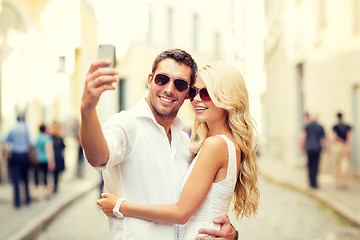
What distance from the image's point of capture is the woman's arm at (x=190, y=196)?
7.67 feet

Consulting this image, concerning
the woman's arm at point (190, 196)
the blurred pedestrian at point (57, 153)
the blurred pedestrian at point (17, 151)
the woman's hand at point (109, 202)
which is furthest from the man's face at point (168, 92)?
the blurred pedestrian at point (57, 153)

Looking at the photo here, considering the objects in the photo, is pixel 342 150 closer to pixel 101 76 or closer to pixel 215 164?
pixel 215 164

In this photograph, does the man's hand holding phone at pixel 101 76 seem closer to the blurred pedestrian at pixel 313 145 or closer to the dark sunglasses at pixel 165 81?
the dark sunglasses at pixel 165 81

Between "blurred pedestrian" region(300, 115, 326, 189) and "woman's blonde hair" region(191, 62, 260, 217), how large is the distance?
8.57 m

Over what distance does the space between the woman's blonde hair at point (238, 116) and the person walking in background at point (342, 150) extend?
8543 millimetres

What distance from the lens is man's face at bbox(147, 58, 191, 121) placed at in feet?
8.23

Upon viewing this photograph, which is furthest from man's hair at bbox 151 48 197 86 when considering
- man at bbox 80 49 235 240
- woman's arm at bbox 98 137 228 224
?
woman's arm at bbox 98 137 228 224

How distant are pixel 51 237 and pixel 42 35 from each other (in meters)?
9.92

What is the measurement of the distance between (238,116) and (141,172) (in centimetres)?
67

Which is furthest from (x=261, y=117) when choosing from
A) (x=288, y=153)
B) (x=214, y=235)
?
(x=214, y=235)

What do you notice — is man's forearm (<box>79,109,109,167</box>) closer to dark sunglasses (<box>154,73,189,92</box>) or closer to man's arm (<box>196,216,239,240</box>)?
dark sunglasses (<box>154,73,189,92</box>)

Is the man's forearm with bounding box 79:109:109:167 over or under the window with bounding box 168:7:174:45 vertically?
under

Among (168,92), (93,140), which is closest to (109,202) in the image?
(93,140)

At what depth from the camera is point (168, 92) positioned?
2.49m
